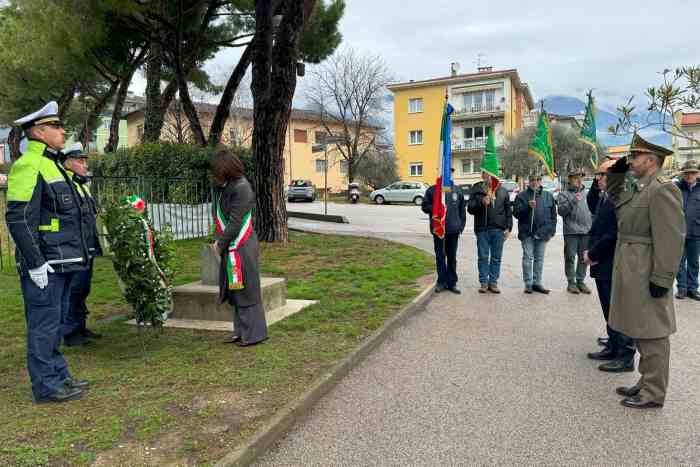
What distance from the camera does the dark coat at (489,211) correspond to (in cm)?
882

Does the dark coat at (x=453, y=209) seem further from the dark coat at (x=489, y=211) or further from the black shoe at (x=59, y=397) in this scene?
the black shoe at (x=59, y=397)

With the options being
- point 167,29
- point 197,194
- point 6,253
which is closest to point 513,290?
point 197,194

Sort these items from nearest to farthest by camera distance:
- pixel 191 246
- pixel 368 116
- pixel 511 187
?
pixel 191 246, pixel 511 187, pixel 368 116

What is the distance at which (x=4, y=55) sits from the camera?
22.6 metres

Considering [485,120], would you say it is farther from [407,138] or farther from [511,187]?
[511,187]

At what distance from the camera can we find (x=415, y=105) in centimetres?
5722

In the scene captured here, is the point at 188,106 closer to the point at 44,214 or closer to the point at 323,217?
the point at 323,217

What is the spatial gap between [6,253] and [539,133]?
11.0 m

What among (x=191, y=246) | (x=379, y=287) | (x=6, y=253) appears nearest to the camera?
→ (x=379, y=287)

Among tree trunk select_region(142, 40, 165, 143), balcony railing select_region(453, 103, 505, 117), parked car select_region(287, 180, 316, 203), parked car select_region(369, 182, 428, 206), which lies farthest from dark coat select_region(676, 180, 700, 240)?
balcony railing select_region(453, 103, 505, 117)

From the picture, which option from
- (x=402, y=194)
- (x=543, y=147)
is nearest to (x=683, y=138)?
(x=543, y=147)

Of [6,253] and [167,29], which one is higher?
[167,29]

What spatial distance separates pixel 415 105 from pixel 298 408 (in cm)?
5550

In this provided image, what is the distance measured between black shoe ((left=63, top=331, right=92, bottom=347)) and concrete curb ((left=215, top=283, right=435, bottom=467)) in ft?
9.00
